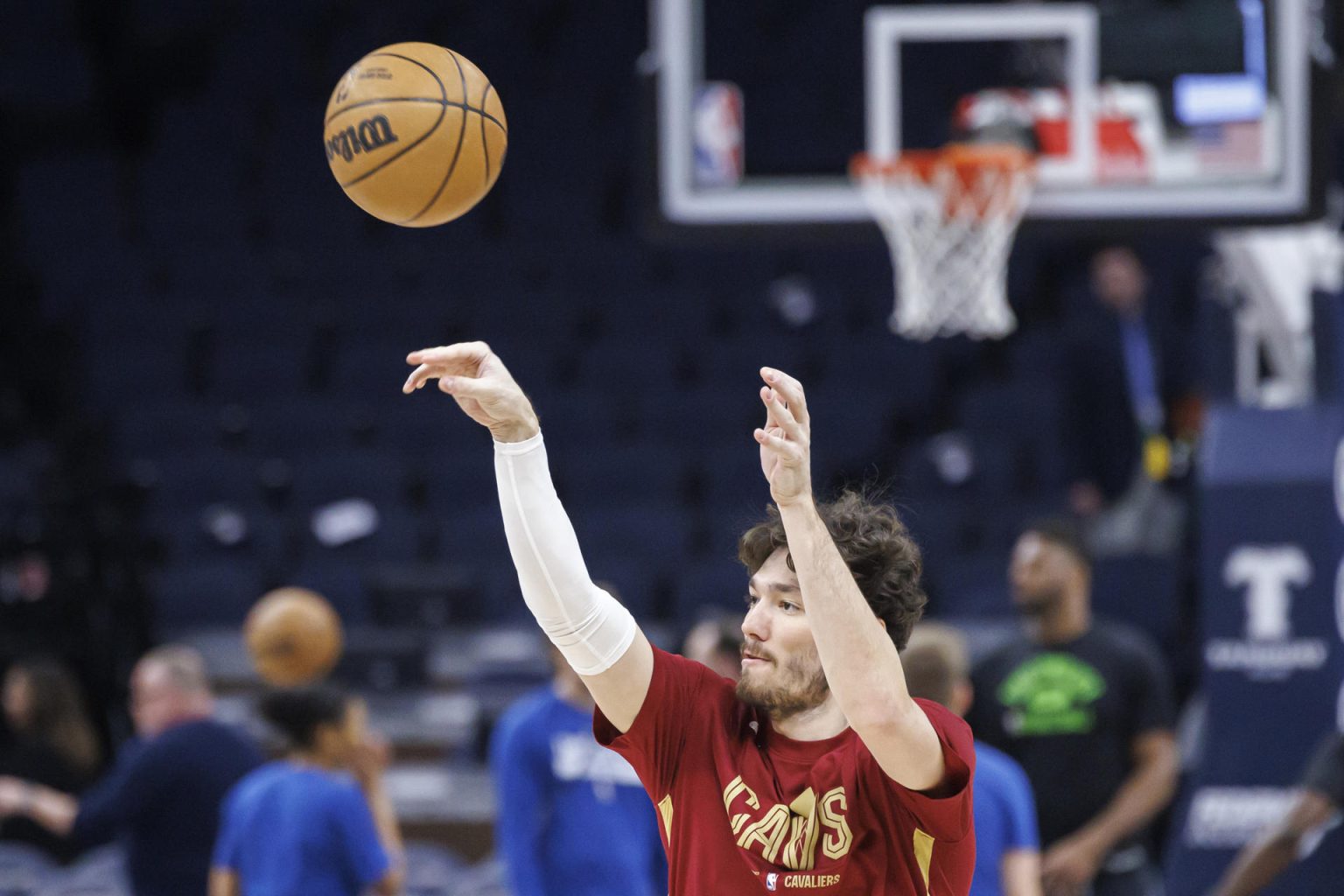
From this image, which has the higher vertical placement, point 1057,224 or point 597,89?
point 597,89

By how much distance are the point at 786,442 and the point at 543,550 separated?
→ 1.60 feet

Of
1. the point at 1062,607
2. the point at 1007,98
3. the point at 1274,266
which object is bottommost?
the point at 1062,607

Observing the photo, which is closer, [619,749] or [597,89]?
[619,749]

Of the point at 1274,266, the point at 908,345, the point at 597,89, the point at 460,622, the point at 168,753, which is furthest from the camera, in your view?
the point at 597,89

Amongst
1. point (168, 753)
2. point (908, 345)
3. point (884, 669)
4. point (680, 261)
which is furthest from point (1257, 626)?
point (680, 261)

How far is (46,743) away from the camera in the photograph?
7582 millimetres

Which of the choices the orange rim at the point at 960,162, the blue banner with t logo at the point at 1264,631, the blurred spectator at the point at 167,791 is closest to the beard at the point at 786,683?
the blurred spectator at the point at 167,791

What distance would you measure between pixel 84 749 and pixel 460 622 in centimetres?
320

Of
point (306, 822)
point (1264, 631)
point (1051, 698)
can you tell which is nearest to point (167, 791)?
point (306, 822)

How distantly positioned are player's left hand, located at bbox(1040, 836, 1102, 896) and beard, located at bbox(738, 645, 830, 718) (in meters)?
3.19

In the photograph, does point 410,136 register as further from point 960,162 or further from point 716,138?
point 716,138

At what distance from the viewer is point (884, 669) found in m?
2.64

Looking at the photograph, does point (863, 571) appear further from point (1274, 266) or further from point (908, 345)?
point (908, 345)

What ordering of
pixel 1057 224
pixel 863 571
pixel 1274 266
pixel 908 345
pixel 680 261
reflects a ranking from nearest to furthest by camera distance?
pixel 863 571 → pixel 1057 224 → pixel 1274 266 → pixel 908 345 → pixel 680 261
